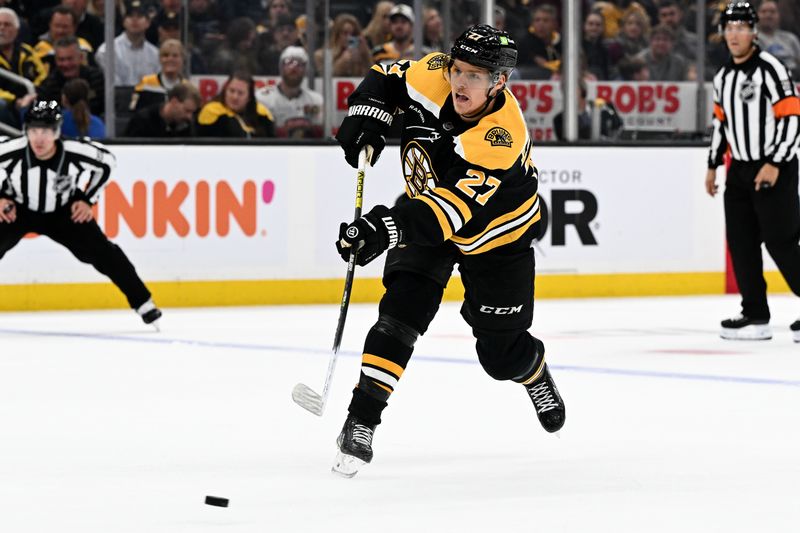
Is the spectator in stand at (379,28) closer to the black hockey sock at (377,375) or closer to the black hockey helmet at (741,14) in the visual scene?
the black hockey helmet at (741,14)

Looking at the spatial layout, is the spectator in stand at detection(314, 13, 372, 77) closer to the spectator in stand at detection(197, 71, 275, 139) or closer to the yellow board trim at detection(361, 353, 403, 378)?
the spectator in stand at detection(197, 71, 275, 139)

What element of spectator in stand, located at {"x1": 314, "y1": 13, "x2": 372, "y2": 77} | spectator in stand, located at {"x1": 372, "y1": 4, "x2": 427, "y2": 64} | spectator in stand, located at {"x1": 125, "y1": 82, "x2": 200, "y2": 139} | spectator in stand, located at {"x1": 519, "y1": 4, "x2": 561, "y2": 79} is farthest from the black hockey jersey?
spectator in stand, located at {"x1": 519, "y1": 4, "x2": 561, "y2": 79}

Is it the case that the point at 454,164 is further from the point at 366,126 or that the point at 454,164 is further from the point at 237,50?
the point at 237,50

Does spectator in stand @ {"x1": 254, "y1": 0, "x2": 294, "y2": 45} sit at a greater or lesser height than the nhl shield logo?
greater

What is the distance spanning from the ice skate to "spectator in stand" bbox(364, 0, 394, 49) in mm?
3387

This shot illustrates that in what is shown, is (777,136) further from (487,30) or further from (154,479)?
(154,479)

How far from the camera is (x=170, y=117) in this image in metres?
8.33

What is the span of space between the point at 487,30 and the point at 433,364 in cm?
241

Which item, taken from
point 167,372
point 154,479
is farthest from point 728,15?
point 154,479

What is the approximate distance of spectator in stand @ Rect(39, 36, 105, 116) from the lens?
8281 mm

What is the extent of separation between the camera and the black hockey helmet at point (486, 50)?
3.29m

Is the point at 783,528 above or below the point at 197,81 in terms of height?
below

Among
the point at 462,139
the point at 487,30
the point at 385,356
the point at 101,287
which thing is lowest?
the point at 101,287

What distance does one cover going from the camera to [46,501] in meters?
2.93
